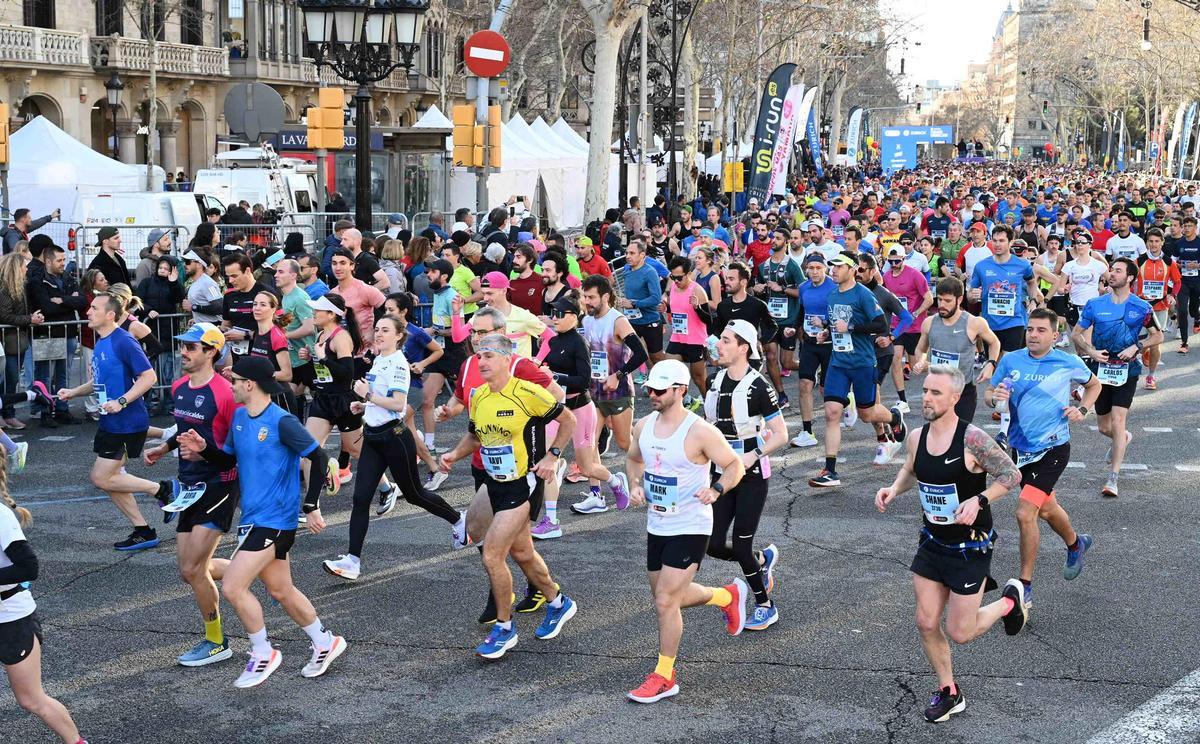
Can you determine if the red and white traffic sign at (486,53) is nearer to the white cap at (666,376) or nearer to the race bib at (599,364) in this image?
the race bib at (599,364)

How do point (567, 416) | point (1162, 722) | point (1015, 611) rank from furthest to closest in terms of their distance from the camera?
point (567, 416), point (1015, 611), point (1162, 722)

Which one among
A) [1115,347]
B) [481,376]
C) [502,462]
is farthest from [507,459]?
[1115,347]

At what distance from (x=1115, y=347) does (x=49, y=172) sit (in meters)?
22.0

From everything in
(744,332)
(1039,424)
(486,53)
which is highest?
(486,53)

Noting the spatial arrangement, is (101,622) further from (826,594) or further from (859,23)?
(859,23)

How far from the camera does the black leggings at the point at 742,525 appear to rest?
761 centimetres

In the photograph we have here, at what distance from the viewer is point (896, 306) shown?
41.7 feet

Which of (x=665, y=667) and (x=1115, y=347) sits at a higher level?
(x=1115, y=347)

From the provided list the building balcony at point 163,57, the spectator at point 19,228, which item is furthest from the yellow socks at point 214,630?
the building balcony at point 163,57

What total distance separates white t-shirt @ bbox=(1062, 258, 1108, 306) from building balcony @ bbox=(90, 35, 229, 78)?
32.3 meters

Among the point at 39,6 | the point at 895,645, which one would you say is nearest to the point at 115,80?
the point at 39,6

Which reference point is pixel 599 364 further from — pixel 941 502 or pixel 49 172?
pixel 49 172

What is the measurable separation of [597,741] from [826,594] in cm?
252

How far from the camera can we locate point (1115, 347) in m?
10.9
